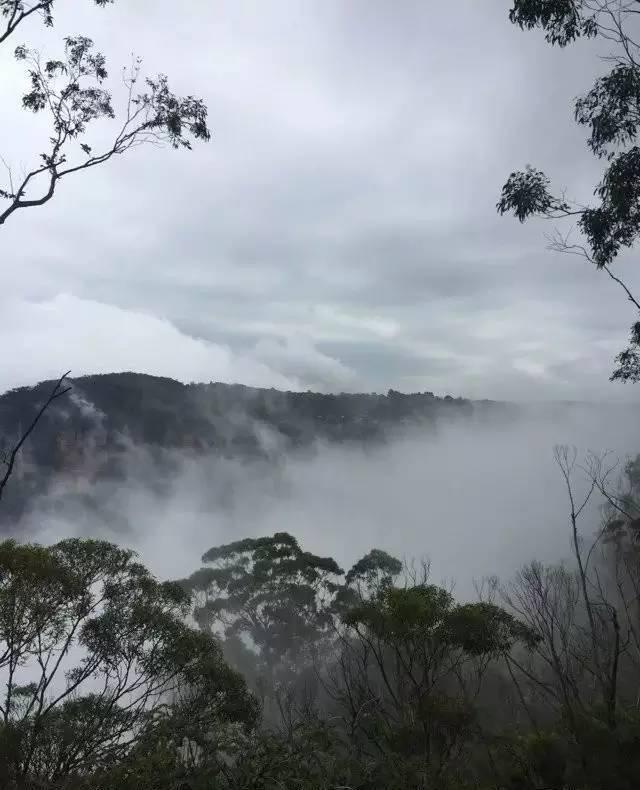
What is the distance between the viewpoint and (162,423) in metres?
95.2

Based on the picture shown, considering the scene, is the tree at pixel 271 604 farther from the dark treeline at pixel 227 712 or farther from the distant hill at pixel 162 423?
the distant hill at pixel 162 423

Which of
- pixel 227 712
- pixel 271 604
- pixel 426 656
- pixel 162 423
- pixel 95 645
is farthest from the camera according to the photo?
pixel 162 423

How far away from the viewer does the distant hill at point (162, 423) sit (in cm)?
7256

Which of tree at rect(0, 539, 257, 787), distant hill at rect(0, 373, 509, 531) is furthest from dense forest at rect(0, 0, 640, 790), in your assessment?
distant hill at rect(0, 373, 509, 531)

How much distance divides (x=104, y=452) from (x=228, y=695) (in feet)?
258

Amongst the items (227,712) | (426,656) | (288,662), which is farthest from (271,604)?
(426,656)

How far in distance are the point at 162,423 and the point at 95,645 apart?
85.4 meters

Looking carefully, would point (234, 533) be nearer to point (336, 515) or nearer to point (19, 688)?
point (336, 515)

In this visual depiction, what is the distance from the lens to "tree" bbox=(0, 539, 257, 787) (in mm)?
10320

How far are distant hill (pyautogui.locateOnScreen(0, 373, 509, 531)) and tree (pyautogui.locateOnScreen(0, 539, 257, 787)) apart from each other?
41.0 m

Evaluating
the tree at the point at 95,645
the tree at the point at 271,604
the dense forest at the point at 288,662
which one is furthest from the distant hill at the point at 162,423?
the tree at the point at 95,645

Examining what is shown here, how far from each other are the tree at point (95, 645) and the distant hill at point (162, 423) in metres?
41.0

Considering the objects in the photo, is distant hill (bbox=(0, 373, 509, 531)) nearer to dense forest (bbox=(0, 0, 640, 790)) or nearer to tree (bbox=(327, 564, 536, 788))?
dense forest (bbox=(0, 0, 640, 790))

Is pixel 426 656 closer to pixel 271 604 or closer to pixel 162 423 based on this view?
pixel 271 604
